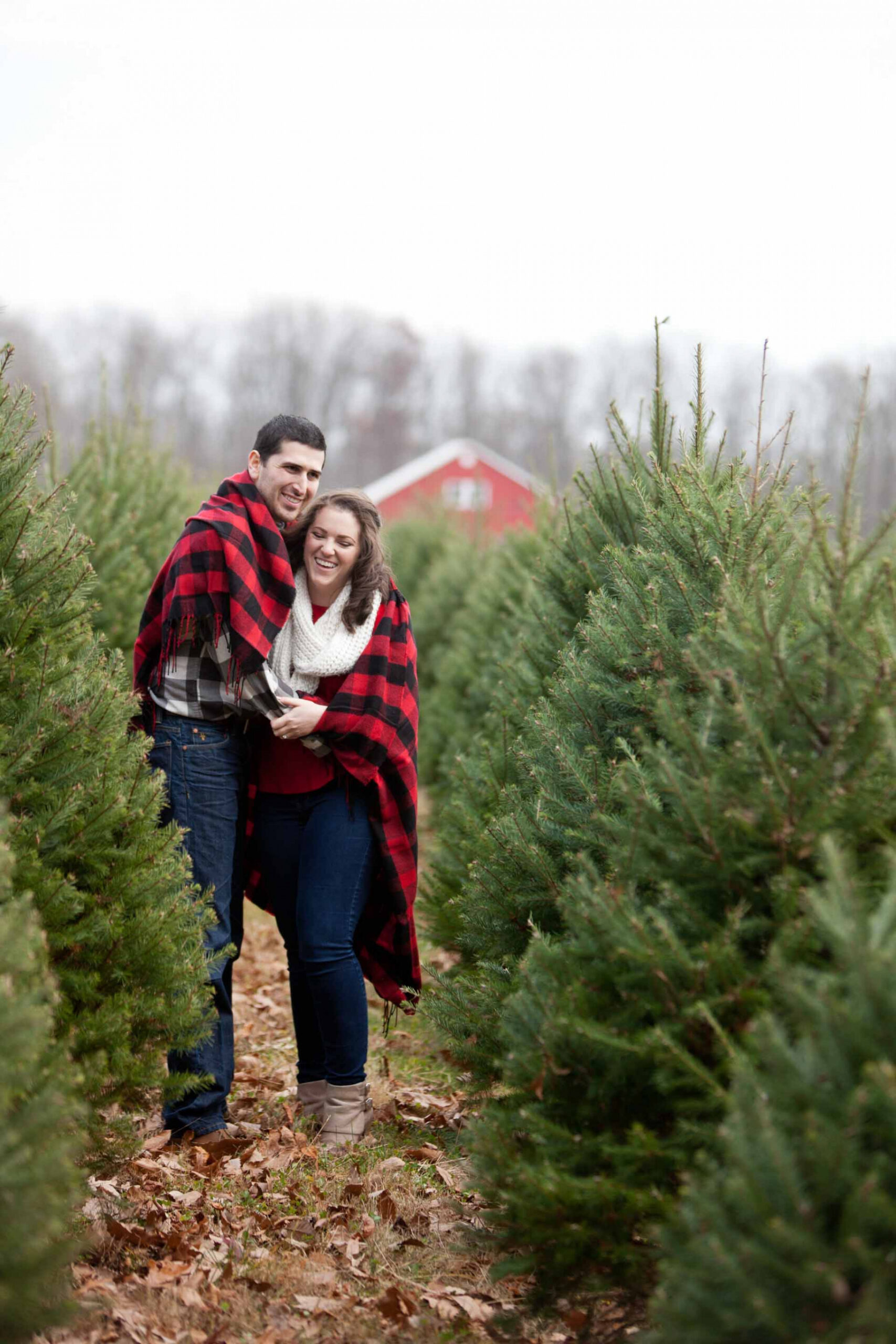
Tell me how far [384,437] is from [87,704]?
2261 inches

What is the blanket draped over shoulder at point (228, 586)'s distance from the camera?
13.1ft

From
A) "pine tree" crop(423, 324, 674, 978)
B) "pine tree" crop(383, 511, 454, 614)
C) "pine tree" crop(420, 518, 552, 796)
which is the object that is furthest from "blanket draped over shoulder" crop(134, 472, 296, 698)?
"pine tree" crop(383, 511, 454, 614)

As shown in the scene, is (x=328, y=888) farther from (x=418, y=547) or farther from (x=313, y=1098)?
(x=418, y=547)

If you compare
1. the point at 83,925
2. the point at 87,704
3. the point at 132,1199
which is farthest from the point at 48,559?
the point at 132,1199

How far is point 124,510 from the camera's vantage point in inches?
323

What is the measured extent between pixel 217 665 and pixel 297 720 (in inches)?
14.6

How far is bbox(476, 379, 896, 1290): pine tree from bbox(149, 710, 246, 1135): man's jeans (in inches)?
60.6

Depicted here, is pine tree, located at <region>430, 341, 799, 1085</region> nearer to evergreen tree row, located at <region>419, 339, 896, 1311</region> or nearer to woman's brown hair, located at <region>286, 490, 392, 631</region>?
evergreen tree row, located at <region>419, 339, 896, 1311</region>

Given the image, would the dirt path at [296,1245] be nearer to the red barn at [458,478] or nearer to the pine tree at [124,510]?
the pine tree at [124,510]

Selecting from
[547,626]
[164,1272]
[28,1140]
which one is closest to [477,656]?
[547,626]

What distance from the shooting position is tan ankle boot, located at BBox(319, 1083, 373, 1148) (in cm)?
432

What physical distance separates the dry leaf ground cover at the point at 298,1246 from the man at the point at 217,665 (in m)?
0.39

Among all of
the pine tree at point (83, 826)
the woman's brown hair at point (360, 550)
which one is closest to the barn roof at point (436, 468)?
the woman's brown hair at point (360, 550)

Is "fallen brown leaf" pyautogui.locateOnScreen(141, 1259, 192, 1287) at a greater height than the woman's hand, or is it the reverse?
the woman's hand
